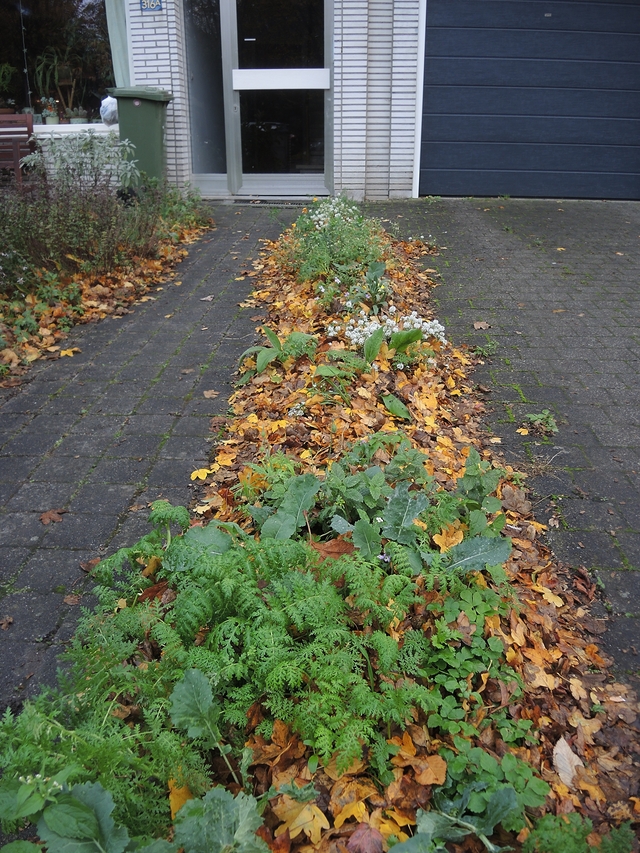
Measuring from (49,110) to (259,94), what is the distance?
2.90 m

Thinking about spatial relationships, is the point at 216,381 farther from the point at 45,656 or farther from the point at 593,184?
the point at 593,184

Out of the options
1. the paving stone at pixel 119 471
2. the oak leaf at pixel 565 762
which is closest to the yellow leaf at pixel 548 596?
the oak leaf at pixel 565 762

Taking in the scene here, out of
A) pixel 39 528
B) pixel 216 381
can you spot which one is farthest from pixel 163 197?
pixel 39 528

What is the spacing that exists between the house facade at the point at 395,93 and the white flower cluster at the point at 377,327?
545 centimetres

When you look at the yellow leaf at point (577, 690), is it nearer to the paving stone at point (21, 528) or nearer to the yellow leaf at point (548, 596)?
the yellow leaf at point (548, 596)

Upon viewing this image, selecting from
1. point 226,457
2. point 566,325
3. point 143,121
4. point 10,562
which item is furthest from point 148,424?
point 143,121

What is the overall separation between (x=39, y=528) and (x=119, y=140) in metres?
6.87

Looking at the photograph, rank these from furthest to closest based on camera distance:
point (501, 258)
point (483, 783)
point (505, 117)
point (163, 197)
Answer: point (505, 117)
point (163, 197)
point (501, 258)
point (483, 783)

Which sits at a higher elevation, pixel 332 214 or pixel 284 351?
pixel 332 214

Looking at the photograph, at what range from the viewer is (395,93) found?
9.53 meters

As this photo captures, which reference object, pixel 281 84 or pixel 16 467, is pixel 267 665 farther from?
pixel 281 84

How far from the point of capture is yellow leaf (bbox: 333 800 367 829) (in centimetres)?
191

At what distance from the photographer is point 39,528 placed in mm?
3254

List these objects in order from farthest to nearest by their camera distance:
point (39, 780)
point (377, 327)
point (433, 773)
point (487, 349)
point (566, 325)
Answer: point (566, 325) < point (487, 349) < point (377, 327) < point (433, 773) < point (39, 780)
